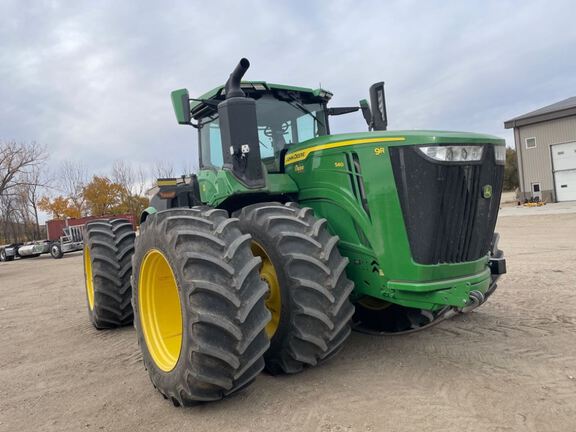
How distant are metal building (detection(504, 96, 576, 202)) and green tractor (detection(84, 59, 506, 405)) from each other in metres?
26.2

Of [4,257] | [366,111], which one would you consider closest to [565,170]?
[366,111]

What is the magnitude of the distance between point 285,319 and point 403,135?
154 centimetres

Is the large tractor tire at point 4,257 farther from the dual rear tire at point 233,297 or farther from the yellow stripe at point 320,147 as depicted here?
the yellow stripe at point 320,147

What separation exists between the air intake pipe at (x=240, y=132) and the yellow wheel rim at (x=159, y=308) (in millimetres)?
969

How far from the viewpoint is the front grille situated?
3.18m

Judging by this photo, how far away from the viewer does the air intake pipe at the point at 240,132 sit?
3578 mm

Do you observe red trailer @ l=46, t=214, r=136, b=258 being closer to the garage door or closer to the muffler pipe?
the muffler pipe

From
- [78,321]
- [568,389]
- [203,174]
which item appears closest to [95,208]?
[78,321]

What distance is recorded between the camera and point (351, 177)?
11.4 ft

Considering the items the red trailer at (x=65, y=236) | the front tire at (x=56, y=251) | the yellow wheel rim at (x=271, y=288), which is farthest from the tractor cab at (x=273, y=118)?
the front tire at (x=56, y=251)

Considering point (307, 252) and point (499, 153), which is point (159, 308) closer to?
point (307, 252)

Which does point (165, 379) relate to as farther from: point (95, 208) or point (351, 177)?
point (95, 208)

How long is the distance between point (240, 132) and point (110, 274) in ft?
8.60

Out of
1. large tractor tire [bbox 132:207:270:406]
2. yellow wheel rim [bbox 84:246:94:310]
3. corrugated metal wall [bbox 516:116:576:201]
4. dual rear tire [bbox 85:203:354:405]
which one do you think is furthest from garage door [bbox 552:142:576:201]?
large tractor tire [bbox 132:207:270:406]
